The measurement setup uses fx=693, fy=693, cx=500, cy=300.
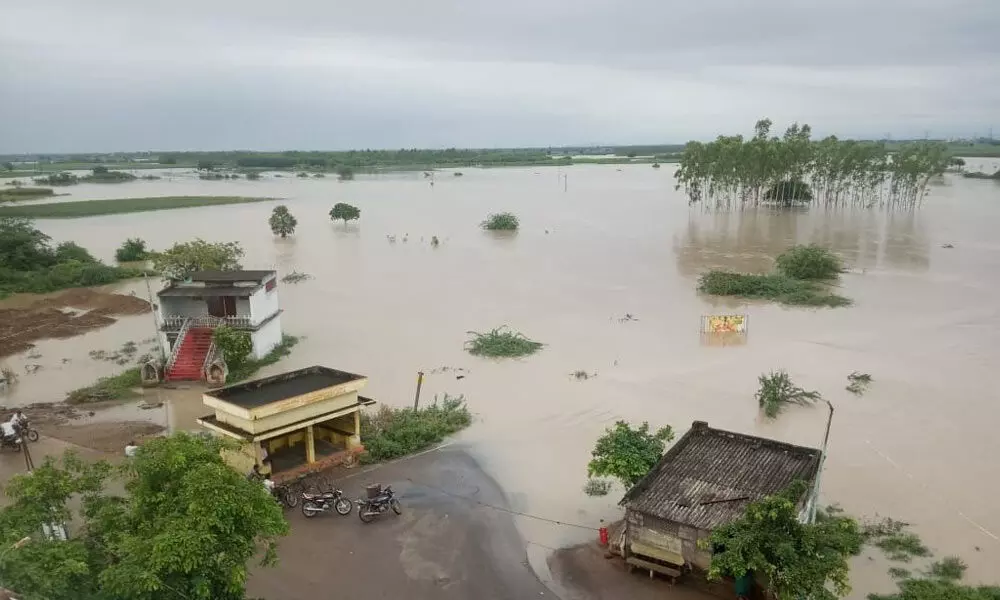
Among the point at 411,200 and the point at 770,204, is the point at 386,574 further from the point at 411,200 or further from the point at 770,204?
the point at 411,200

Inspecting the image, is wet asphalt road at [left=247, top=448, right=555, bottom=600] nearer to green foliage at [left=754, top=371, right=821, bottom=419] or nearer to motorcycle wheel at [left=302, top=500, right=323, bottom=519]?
motorcycle wheel at [left=302, top=500, right=323, bottom=519]

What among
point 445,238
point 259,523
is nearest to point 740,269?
point 445,238

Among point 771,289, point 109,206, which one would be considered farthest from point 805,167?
point 109,206

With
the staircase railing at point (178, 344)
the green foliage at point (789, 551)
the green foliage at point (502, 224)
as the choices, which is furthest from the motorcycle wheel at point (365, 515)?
the green foliage at point (502, 224)

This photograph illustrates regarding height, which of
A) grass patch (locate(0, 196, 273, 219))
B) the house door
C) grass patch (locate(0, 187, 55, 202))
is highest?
grass patch (locate(0, 187, 55, 202))

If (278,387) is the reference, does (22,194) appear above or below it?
above

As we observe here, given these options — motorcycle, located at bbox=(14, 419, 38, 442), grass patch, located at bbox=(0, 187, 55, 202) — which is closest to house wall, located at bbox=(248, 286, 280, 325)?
motorcycle, located at bbox=(14, 419, 38, 442)

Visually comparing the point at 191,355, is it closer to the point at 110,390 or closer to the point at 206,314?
the point at 206,314
